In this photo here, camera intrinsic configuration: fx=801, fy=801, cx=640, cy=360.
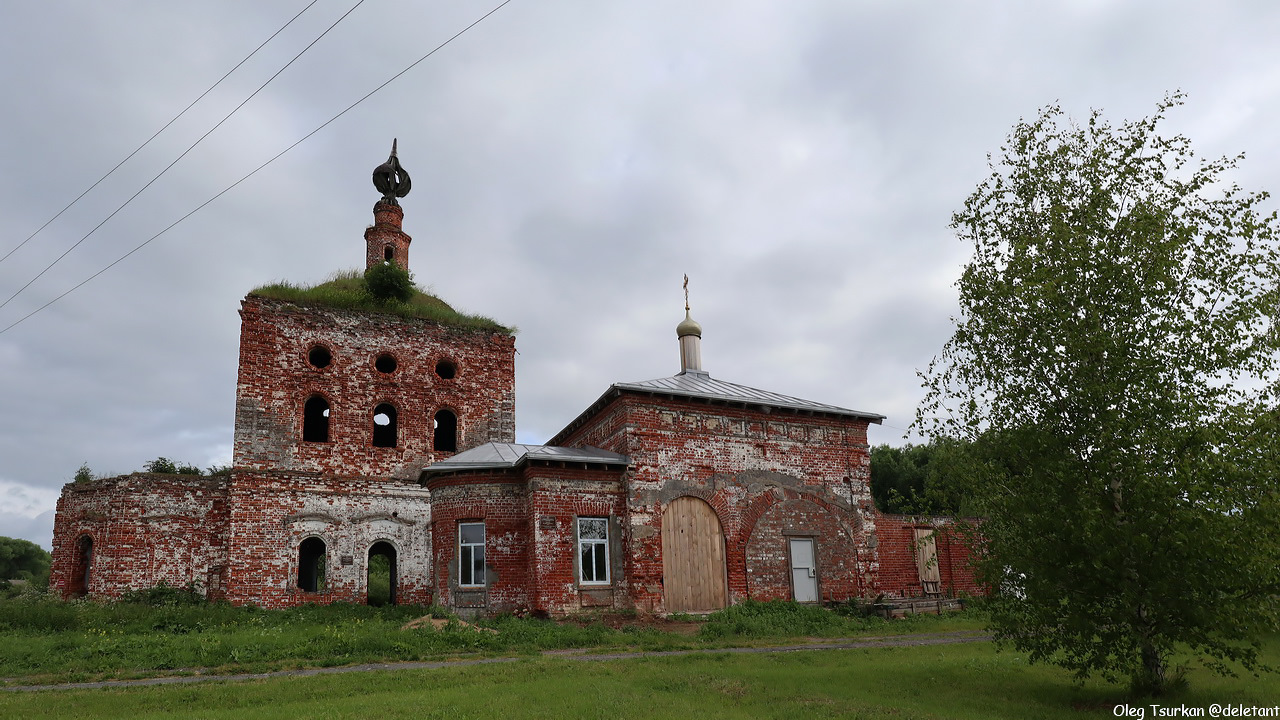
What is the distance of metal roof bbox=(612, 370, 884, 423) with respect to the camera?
18656 millimetres

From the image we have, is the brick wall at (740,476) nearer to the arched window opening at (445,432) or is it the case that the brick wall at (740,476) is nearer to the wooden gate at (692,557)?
the wooden gate at (692,557)

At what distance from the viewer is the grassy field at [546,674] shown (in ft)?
29.1

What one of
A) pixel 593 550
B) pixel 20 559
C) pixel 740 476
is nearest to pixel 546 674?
pixel 593 550

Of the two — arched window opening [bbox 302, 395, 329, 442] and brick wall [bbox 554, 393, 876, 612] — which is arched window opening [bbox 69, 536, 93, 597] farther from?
brick wall [bbox 554, 393, 876, 612]

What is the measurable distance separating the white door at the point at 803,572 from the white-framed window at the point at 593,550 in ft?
15.4

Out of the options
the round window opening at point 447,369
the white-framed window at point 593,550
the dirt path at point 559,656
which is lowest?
the dirt path at point 559,656

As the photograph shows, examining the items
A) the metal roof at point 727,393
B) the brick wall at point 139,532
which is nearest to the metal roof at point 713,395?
the metal roof at point 727,393

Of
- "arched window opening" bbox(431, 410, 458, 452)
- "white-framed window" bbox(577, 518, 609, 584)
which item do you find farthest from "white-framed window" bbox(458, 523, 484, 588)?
"arched window opening" bbox(431, 410, 458, 452)

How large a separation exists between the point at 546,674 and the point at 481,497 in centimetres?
703

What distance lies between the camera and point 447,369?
26266 millimetres

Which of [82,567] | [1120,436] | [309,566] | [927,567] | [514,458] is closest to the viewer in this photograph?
[1120,436]

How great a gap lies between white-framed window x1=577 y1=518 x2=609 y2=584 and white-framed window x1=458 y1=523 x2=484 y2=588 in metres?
2.12

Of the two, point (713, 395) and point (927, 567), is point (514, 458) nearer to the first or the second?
point (713, 395)

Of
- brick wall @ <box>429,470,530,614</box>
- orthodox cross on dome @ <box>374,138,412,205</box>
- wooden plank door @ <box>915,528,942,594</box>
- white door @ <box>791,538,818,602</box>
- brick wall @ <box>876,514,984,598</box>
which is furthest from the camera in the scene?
orthodox cross on dome @ <box>374,138,412,205</box>
